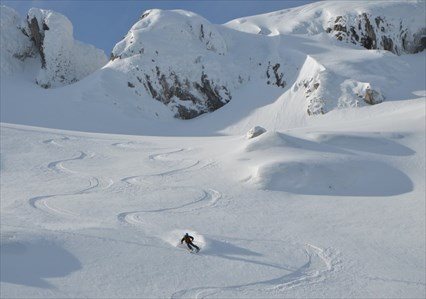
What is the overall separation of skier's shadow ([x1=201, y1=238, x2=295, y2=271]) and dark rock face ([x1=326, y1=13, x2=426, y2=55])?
51882 millimetres

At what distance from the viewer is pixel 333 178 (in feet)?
70.1

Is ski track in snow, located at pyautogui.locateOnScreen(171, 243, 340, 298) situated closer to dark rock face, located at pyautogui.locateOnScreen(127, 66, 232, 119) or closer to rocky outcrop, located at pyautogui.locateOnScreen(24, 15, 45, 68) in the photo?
dark rock face, located at pyautogui.locateOnScreen(127, 66, 232, 119)

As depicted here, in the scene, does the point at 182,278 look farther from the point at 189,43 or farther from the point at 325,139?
the point at 189,43

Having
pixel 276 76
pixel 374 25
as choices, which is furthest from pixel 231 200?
pixel 374 25

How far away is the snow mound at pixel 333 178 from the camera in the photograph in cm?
2050

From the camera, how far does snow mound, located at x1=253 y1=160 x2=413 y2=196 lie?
2050 cm

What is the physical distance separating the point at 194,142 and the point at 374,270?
20.6 meters

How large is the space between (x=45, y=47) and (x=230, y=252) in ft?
174

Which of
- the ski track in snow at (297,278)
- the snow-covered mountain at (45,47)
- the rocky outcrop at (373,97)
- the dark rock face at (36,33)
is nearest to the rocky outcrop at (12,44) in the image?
the snow-covered mountain at (45,47)

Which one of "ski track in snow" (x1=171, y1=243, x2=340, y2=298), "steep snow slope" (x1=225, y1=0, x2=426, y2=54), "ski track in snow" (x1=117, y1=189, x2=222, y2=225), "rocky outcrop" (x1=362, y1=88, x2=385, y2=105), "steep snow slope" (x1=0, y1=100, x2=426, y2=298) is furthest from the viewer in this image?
"steep snow slope" (x1=225, y1=0, x2=426, y2=54)

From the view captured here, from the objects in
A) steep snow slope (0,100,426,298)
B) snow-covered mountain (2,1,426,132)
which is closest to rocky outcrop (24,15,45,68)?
snow-covered mountain (2,1,426,132)

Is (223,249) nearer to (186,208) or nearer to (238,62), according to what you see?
(186,208)

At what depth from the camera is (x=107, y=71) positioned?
54719 millimetres

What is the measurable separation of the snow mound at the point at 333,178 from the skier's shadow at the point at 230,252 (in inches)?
277
